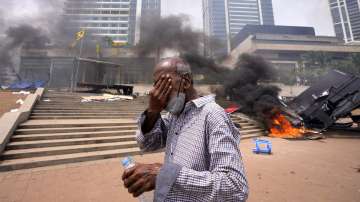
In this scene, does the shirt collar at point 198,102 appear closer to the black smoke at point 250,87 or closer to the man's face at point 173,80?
the man's face at point 173,80

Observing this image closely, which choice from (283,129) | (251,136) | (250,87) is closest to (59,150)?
(251,136)

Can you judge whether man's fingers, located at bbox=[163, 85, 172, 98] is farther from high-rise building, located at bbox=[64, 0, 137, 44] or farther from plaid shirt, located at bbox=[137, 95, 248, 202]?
high-rise building, located at bbox=[64, 0, 137, 44]

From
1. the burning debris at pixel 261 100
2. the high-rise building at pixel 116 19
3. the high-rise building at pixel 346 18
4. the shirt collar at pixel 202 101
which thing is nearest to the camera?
the shirt collar at pixel 202 101

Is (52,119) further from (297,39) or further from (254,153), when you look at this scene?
(297,39)

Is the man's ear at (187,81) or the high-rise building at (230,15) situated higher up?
the high-rise building at (230,15)

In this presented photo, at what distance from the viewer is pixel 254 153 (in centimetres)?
715

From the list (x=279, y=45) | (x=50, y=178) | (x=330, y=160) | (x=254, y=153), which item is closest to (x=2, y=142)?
(x=50, y=178)

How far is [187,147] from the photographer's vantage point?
106cm

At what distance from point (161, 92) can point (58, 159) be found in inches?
213

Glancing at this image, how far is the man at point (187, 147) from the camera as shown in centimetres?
86

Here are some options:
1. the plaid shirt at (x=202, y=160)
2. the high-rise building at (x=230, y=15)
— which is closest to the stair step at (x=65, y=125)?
the plaid shirt at (x=202, y=160)

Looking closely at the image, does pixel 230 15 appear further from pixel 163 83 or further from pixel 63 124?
pixel 163 83

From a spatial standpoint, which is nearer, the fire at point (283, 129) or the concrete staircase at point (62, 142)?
the concrete staircase at point (62, 142)

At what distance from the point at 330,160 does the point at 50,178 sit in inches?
307
